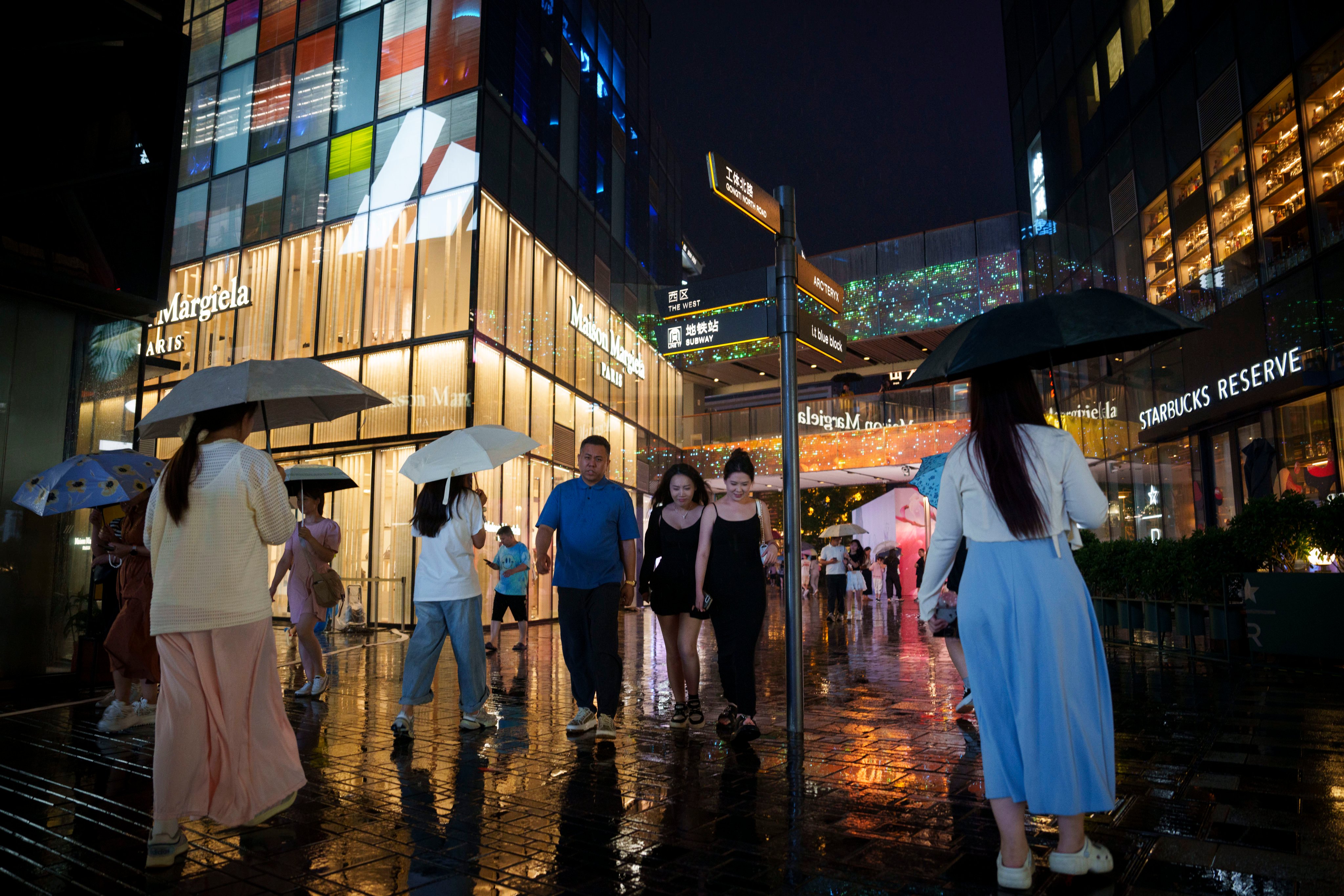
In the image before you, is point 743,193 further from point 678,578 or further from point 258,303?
point 258,303

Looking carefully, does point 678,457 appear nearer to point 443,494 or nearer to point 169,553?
point 443,494

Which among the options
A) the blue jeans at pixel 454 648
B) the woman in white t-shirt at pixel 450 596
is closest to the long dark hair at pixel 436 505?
the woman in white t-shirt at pixel 450 596

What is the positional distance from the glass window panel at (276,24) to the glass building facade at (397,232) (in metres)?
0.06

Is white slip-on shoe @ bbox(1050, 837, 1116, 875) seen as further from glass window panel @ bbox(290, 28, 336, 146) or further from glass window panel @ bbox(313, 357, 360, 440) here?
glass window panel @ bbox(290, 28, 336, 146)

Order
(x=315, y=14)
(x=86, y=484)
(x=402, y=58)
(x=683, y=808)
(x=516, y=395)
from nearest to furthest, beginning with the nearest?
(x=683, y=808), (x=86, y=484), (x=402, y=58), (x=516, y=395), (x=315, y=14)

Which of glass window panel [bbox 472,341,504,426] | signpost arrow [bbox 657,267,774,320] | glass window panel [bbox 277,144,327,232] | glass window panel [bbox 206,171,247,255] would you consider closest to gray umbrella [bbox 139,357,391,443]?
signpost arrow [bbox 657,267,774,320]

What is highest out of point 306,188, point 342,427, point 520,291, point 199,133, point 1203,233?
point 199,133

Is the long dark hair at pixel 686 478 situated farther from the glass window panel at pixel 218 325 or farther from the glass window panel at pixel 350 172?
the glass window panel at pixel 218 325

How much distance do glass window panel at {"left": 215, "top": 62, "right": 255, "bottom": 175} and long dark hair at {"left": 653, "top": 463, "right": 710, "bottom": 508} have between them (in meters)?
17.0

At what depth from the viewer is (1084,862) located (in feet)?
9.41

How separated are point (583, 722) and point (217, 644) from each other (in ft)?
8.46

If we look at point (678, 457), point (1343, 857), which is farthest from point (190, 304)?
point (1343, 857)

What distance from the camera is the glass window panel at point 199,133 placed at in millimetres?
19500

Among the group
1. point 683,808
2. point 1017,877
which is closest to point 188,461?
point 683,808
